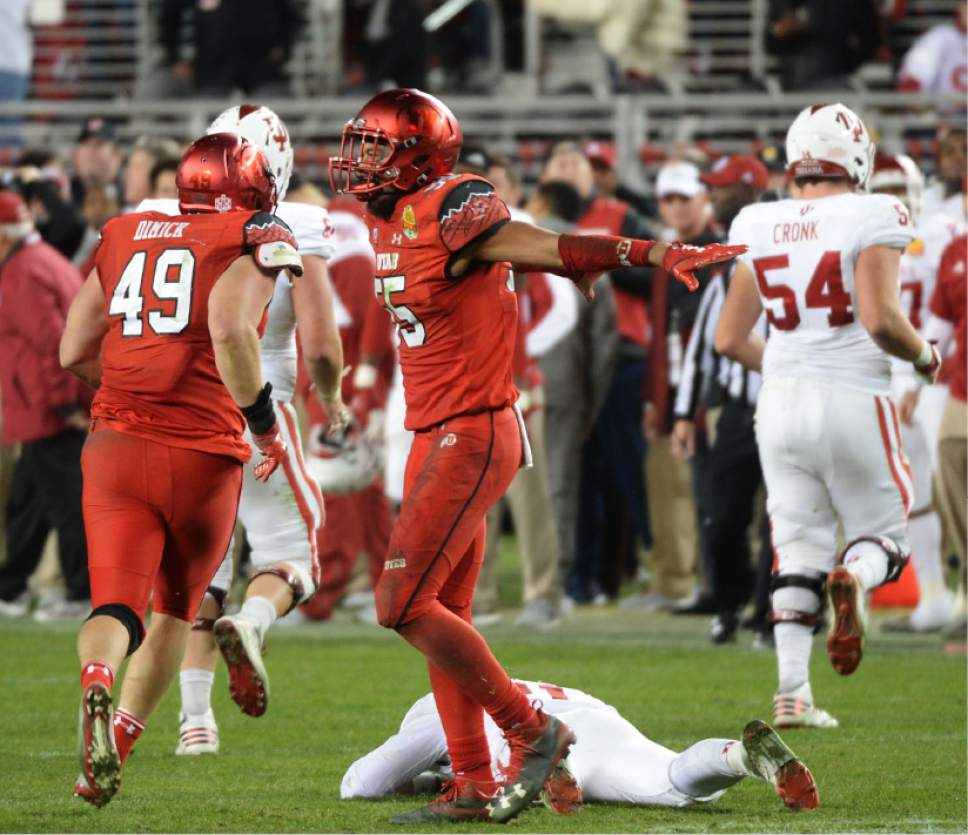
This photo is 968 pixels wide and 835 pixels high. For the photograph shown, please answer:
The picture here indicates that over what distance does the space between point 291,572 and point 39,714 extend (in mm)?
1661

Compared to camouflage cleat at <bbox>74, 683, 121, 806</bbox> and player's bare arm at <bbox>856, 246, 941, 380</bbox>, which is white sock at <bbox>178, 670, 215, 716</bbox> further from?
player's bare arm at <bbox>856, 246, 941, 380</bbox>

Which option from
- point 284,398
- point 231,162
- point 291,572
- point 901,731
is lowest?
point 901,731

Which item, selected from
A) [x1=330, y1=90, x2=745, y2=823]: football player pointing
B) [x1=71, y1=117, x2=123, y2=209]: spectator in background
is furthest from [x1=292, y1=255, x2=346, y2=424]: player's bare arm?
[x1=71, y1=117, x2=123, y2=209]: spectator in background

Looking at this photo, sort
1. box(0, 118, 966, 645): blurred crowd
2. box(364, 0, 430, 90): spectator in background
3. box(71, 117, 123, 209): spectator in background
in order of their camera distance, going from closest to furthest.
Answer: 1. box(0, 118, 966, 645): blurred crowd
2. box(71, 117, 123, 209): spectator in background
3. box(364, 0, 430, 90): spectator in background

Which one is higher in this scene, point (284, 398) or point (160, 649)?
point (284, 398)

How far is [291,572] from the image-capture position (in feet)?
22.8

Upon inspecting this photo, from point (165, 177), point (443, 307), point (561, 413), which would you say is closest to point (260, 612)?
point (443, 307)

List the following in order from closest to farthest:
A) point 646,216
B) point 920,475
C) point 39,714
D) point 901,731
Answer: point 901,731 < point 39,714 < point 920,475 < point 646,216

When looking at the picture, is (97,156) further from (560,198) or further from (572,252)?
(572,252)

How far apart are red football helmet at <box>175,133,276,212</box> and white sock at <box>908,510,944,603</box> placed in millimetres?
5159

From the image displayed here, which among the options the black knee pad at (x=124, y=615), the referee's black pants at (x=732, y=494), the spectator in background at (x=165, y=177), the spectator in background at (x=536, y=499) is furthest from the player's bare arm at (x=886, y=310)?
the spectator in background at (x=165, y=177)

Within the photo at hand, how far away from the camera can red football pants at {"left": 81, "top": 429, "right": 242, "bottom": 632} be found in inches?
225

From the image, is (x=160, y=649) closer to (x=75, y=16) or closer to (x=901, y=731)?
(x=901, y=731)

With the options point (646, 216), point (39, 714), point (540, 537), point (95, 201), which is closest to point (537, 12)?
point (646, 216)
